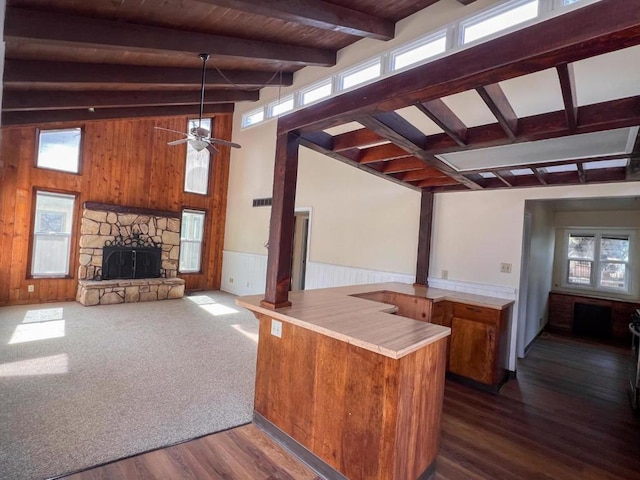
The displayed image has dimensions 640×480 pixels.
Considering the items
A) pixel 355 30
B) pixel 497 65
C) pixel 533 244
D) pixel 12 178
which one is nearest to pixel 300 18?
pixel 355 30

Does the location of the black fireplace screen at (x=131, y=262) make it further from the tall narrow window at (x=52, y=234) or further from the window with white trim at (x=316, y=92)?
the window with white trim at (x=316, y=92)

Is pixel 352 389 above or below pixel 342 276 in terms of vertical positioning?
below

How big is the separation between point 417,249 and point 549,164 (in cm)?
202

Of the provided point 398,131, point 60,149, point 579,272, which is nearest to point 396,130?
point 398,131

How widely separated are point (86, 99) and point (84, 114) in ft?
3.95

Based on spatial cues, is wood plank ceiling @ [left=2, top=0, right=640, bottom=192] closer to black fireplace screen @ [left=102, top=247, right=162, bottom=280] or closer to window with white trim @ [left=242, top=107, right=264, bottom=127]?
window with white trim @ [left=242, top=107, right=264, bottom=127]

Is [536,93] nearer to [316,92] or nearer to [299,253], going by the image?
[316,92]

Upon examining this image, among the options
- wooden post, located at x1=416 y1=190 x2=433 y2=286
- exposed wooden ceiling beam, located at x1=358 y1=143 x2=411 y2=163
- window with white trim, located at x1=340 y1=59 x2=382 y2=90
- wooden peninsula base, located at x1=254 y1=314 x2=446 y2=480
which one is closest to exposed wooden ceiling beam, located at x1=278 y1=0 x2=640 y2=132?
exposed wooden ceiling beam, located at x1=358 y1=143 x2=411 y2=163

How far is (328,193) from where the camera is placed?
239 inches

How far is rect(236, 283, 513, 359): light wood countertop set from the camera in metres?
1.92

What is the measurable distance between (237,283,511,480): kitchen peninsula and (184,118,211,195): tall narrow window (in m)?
6.06

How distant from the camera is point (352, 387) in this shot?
2027 mm

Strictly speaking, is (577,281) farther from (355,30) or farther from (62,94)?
(62,94)

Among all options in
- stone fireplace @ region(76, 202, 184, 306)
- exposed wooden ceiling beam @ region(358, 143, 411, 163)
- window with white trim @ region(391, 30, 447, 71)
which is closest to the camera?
exposed wooden ceiling beam @ region(358, 143, 411, 163)
